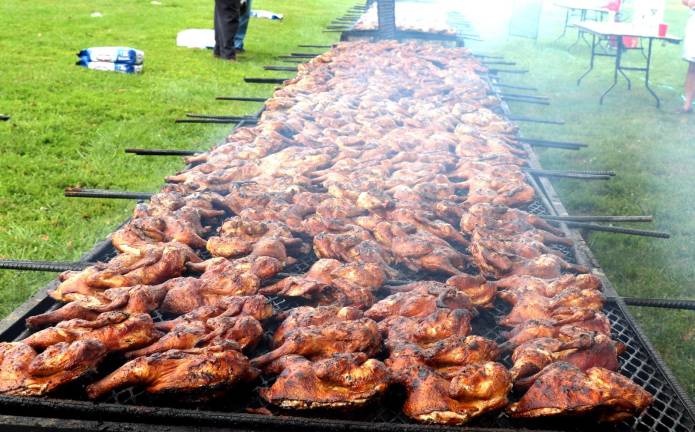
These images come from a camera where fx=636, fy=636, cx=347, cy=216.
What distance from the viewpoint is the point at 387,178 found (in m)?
4.59

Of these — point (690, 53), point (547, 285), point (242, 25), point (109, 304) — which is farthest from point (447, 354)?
point (242, 25)

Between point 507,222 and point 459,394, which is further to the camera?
point 507,222

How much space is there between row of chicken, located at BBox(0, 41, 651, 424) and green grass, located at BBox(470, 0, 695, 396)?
1973 millimetres

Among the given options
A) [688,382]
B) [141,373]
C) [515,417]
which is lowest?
[688,382]

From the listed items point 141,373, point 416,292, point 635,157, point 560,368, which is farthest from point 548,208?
point 635,157

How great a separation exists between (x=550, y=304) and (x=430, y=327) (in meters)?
0.65

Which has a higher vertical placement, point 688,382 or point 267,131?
point 267,131

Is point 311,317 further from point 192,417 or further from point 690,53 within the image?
point 690,53

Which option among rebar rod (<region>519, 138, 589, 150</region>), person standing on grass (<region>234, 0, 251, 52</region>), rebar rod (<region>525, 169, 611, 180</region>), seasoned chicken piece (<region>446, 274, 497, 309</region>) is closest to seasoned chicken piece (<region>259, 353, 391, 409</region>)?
seasoned chicken piece (<region>446, 274, 497, 309</region>)

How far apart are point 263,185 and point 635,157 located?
7167mm

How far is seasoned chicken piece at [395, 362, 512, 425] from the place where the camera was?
7.25 ft

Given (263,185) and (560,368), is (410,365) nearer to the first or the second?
(560,368)

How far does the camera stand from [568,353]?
254cm

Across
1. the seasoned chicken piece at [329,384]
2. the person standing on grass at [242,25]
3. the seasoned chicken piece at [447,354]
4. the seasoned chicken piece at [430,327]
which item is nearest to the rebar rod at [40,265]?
the seasoned chicken piece at [329,384]
